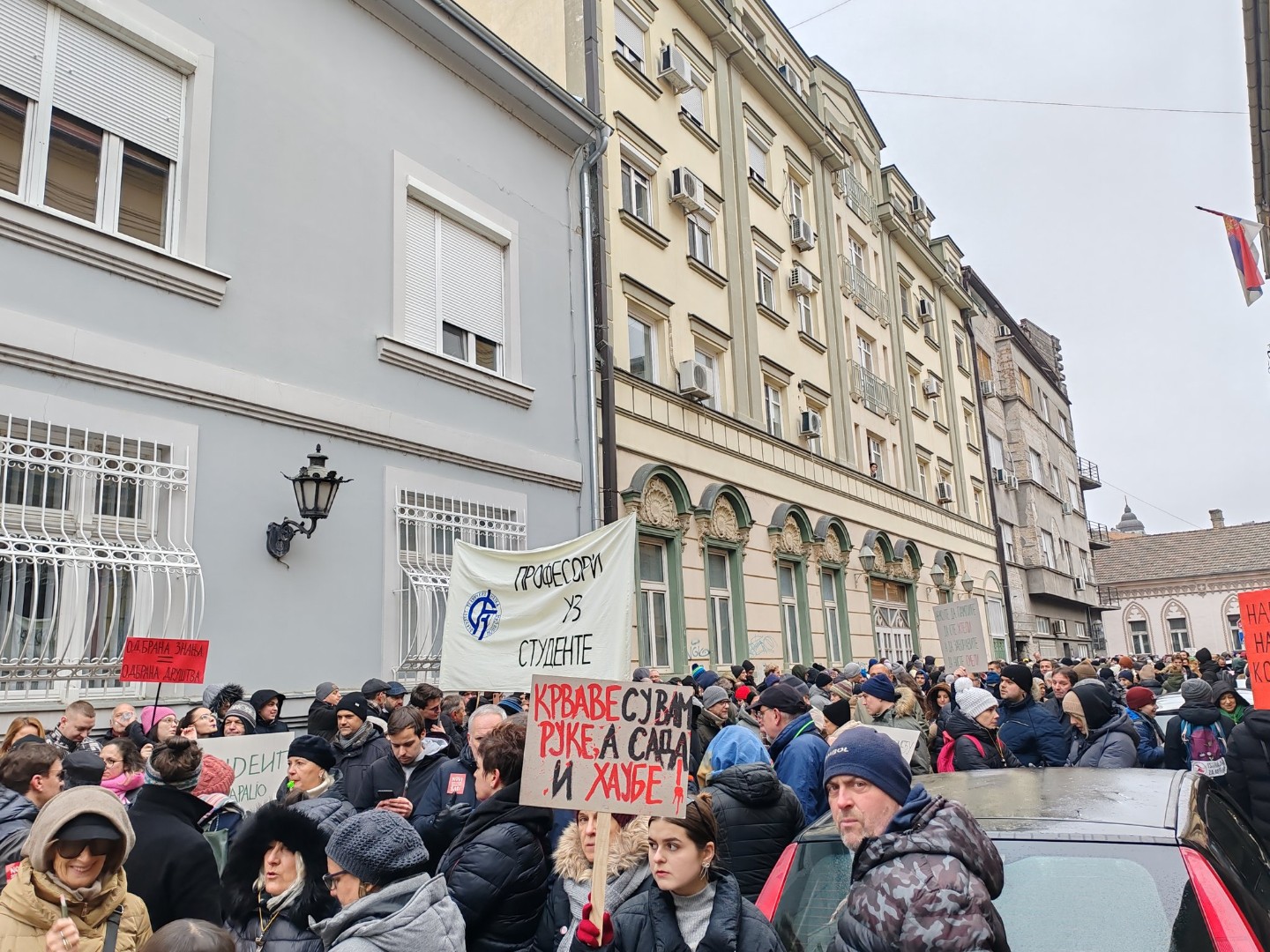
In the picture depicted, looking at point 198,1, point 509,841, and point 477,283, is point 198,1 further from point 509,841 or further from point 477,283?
point 509,841

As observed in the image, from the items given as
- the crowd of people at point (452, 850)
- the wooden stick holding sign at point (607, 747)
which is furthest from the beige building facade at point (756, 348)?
the wooden stick holding sign at point (607, 747)

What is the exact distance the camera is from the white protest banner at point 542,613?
20.7ft

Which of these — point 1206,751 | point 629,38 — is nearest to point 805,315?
point 629,38

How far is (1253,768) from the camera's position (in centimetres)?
629

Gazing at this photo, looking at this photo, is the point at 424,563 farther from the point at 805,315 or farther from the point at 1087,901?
the point at 805,315

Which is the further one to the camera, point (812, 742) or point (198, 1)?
point (198, 1)

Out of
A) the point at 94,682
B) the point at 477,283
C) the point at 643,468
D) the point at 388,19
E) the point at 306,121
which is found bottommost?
the point at 94,682

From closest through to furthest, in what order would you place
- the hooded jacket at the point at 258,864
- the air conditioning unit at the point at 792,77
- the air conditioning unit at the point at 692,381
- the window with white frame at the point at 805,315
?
1. the hooded jacket at the point at 258,864
2. the air conditioning unit at the point at 692,381
3. the window with white frame at the point at 805,315
4. the air conditioning unit at the point at 792,77

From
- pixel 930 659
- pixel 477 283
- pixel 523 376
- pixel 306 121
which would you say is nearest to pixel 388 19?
pixel 306 121

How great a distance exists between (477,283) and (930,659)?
481 inches

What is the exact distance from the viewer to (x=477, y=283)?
11.9m

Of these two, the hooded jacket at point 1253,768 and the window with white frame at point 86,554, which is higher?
the window with white frame at point 86,554

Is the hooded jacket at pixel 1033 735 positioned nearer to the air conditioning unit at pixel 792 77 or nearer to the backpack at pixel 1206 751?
the backpack at pixel 1206 751

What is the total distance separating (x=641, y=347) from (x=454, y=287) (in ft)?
16.3
